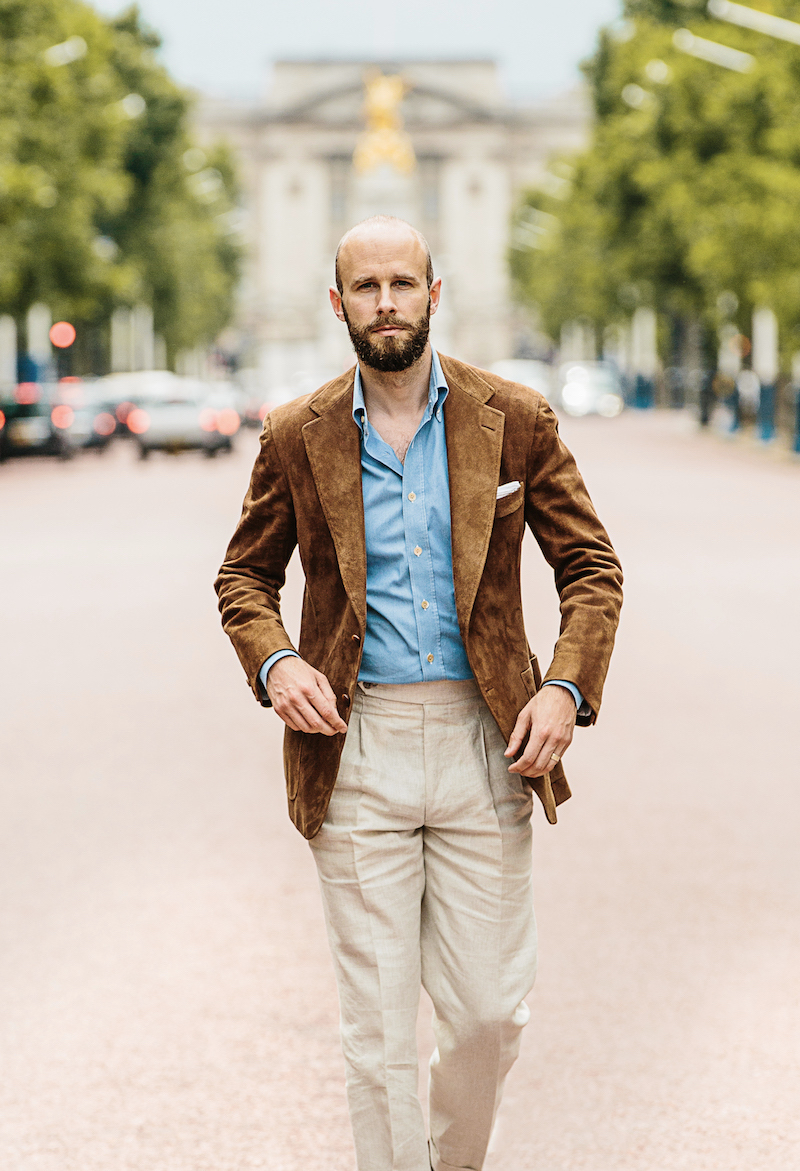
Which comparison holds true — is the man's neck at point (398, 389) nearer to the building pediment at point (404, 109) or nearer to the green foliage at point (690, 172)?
the green foliage at point (690, 172)

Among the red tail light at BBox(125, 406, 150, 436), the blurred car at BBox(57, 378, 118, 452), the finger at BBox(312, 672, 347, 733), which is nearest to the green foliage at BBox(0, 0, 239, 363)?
the blurred car at BBox(57, 378, 118, 452)

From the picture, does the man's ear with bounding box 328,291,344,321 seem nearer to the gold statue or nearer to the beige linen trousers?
the beige linen trousers

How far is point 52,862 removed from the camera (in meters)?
7.07

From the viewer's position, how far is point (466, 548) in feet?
11.6

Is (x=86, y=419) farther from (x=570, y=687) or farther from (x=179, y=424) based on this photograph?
(x=570, y=687)

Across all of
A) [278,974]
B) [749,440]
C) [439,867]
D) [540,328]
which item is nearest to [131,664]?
[278,974]

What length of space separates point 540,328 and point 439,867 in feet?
320

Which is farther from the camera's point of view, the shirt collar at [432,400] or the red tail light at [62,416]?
the red tail light at [62,416]

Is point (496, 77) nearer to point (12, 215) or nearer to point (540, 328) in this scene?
point (540, 328)

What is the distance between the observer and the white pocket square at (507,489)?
140 inches

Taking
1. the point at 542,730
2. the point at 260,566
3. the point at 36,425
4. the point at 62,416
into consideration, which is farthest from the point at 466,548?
the point at 62,416

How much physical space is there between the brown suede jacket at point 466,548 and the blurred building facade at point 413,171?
426 feet

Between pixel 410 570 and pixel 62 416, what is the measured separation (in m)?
38.3

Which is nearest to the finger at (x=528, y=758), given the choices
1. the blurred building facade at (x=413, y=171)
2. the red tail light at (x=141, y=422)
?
the red tail light at (x=141, y=422)
